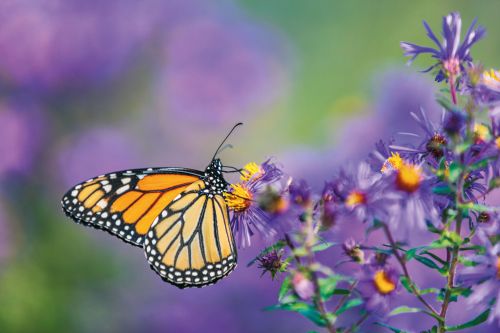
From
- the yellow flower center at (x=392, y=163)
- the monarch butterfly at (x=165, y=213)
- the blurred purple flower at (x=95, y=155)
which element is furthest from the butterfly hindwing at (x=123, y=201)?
the blurred purple flower at (x=95, y=155)

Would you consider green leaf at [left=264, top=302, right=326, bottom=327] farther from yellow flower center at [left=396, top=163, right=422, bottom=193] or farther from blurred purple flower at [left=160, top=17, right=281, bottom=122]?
blurred purple flower at [left=160, top=17, right=281, bottom=122]

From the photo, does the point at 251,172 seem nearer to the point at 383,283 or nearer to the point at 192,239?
the point at 383,283

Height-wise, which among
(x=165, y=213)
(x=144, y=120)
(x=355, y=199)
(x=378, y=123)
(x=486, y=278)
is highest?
(x=144, y=120)

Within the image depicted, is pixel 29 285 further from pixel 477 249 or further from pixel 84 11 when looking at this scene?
pixel 477 249

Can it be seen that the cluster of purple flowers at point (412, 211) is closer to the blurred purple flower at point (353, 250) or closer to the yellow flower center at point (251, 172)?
the blurred purple flower at point (353, 250)

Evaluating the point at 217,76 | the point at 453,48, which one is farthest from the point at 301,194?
the point at 217,76

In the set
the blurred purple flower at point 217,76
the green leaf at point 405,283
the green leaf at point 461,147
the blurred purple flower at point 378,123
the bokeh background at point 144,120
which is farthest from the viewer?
the blurred purple flower at point 217,76
